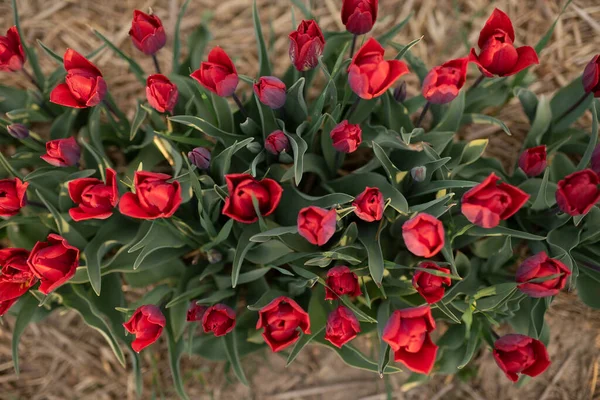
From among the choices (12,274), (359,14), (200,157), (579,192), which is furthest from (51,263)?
(579,192)

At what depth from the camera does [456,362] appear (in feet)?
4.41

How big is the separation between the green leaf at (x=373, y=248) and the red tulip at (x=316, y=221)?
7.6 inches

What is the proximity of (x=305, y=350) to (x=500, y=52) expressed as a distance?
1053mm

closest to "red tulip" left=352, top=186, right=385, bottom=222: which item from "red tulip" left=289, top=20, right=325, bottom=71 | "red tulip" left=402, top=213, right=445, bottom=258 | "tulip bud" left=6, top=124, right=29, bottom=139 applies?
"red tulip" left=402, top=213, right=445, bottom=258

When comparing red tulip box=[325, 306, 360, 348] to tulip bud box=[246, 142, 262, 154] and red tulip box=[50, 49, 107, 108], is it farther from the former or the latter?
red tulip box=[50, 49, 107, 108]

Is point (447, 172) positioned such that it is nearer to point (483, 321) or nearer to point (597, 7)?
point (483, 321)

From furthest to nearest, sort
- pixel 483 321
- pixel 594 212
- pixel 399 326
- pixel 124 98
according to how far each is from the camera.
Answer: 1. pixel 124 98
2. pixel 483 321
3. pixel 594 212
4. pixel 399 326

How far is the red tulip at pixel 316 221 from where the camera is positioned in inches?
36.4

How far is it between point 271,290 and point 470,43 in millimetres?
1063

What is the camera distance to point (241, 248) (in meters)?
1.13

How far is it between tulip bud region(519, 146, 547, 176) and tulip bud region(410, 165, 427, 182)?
28 centimetres

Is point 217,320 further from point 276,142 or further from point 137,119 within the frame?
point 137,119

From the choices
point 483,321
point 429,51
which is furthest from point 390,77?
point 429,51

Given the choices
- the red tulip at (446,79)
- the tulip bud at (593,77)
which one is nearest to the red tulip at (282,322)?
the red tulip at (446,79)
